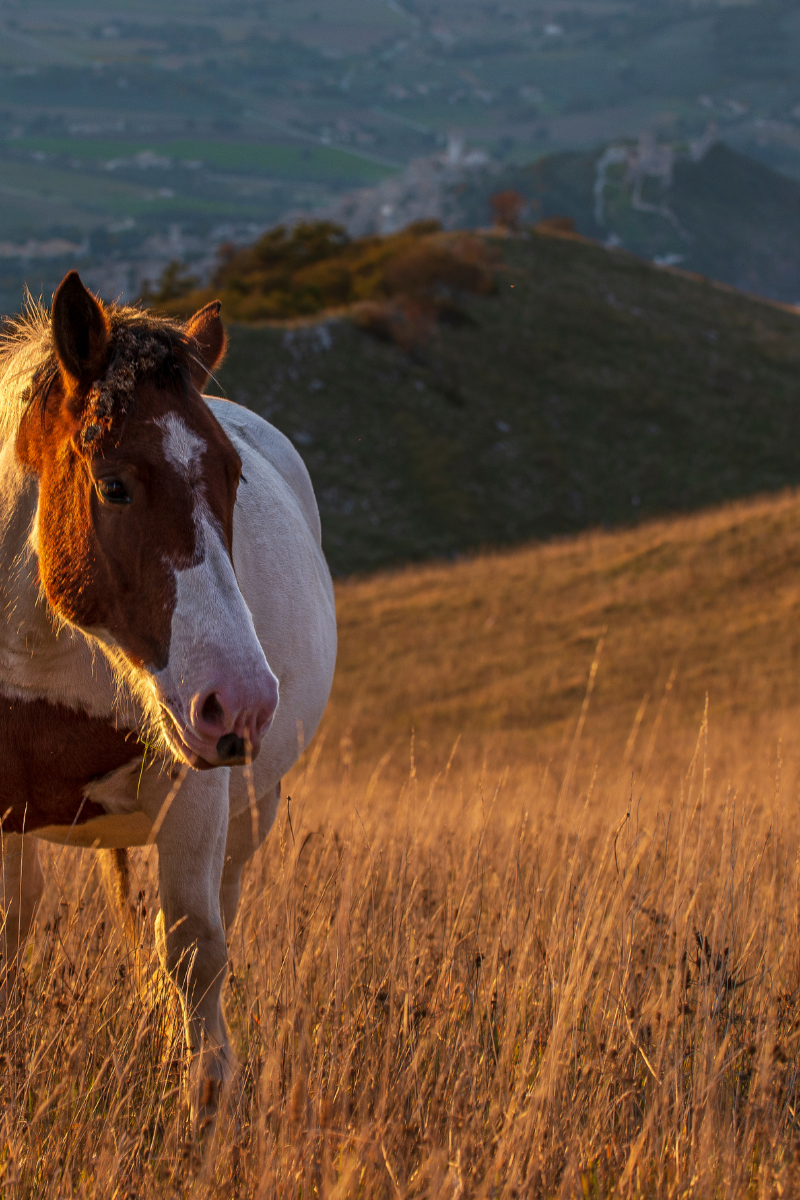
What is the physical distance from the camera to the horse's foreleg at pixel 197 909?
296cm

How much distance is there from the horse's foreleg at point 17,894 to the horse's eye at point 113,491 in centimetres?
161

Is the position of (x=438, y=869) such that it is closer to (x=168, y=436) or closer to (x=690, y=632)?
(x=168, y=436)

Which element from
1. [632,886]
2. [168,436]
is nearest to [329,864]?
[632,886]

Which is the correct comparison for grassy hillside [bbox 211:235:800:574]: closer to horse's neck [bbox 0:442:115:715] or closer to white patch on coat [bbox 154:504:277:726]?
horse's neck [bbox 0:442:115:715]

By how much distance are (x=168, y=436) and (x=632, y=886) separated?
2.92 metres

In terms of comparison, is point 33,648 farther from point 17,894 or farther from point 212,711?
point 17,894

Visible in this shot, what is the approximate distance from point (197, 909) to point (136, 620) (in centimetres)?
112

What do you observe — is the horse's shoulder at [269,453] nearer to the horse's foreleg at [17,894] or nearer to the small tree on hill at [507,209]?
the horse's foreleg at [17,894]

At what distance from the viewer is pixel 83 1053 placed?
2.78m

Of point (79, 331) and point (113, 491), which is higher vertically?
point (79, 331)

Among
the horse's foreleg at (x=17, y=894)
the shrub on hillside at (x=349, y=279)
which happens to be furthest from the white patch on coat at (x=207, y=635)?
the shrub on hillside at (x=349, y=279)

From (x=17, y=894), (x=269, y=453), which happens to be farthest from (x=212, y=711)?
(x=269, y=453)

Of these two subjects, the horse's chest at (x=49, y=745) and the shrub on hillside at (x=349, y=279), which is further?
the shrub on hillside at (x=349, y=279)

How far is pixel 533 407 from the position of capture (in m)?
55.1
